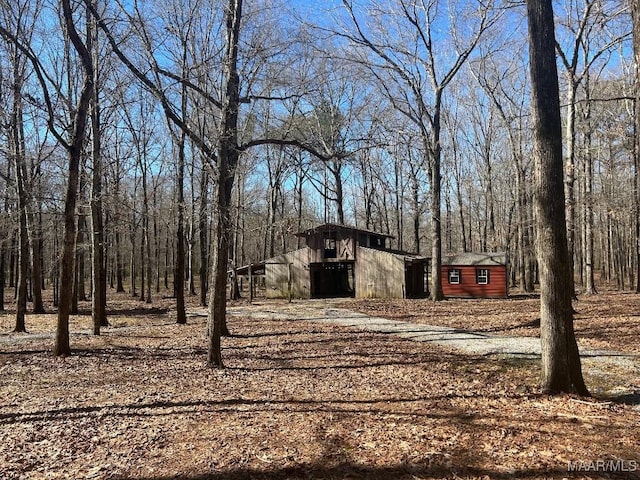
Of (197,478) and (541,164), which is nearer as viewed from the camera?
(197,478)

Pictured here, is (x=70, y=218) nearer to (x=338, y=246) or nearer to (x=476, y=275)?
(x=338, y=246)

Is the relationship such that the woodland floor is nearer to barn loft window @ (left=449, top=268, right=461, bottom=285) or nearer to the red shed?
the red shed

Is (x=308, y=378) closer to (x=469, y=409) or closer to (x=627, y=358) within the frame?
(x=469, y=409)

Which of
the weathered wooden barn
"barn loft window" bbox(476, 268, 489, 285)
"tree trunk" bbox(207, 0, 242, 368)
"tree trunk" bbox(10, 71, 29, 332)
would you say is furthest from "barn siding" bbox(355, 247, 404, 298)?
"tree trunk" bbox(207, 0, 242, 368)

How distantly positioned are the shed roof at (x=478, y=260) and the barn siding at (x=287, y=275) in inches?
370

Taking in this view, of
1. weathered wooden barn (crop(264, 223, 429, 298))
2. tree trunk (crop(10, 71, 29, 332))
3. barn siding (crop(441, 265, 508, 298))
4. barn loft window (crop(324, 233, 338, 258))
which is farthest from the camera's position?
barn loft window (crop(324, 233, 338, 258))

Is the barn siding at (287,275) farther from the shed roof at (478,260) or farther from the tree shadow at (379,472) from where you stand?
the tree shadow at (379,472)

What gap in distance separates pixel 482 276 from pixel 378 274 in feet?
21.2

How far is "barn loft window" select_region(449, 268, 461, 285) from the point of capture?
29.5m

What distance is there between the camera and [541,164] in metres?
6.07

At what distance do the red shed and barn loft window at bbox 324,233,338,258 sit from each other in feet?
24.5

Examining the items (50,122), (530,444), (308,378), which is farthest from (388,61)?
(530,444)

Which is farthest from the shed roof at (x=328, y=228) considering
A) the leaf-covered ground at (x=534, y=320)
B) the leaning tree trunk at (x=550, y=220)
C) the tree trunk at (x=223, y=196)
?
the leaning tree trunk at (x=550, y=220)

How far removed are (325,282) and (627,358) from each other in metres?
26.3
